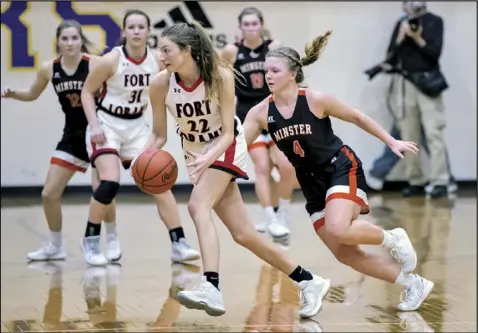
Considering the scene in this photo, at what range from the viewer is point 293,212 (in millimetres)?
10758

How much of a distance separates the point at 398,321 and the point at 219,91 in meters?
1.82

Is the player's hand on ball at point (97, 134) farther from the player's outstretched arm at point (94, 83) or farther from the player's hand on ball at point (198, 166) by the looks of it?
the player's hand on ball at point (198, 166)

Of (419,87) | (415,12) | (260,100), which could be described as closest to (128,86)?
(260,100)

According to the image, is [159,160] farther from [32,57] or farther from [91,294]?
[32,57]

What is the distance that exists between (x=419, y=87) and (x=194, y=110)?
266 inches

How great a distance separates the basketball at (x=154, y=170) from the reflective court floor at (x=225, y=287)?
883 millimetres

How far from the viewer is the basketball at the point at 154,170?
5.73 meters

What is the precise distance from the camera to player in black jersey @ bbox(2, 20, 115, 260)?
7.72m

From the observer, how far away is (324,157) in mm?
5926

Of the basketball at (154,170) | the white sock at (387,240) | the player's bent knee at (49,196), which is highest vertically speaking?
the basketball at (154,170)

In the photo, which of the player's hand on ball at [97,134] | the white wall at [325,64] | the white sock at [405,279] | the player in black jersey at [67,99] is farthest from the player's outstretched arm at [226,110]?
the white wall at [325,64]

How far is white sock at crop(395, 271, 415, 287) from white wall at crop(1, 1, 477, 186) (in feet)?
19.0

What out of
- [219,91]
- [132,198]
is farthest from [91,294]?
[132,198]

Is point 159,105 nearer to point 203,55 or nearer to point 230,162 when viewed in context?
point 203,55
